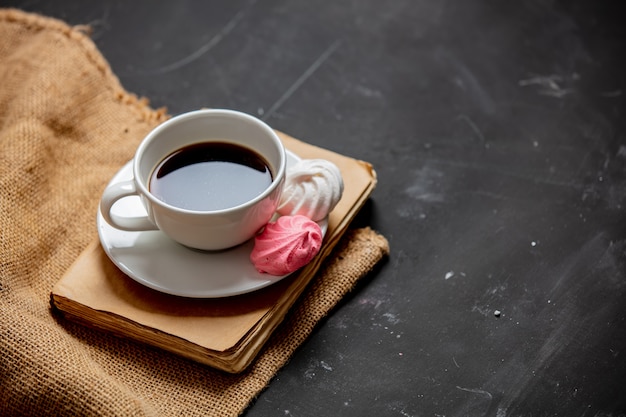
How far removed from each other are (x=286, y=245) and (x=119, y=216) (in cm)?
21

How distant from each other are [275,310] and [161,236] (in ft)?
0.57

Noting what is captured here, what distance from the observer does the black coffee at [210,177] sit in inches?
36.2

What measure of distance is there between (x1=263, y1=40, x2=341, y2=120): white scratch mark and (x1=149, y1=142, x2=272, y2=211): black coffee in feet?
0.91

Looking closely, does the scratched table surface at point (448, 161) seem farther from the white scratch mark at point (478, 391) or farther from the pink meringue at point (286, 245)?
the pink meringue at point (286, 245)

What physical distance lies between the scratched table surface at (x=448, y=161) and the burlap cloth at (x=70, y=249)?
0.04 metres

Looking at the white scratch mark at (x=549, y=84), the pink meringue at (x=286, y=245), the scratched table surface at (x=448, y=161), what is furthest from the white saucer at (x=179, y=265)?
the white scratch mark at (x=549, y=84)

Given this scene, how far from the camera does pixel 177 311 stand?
0.91 m

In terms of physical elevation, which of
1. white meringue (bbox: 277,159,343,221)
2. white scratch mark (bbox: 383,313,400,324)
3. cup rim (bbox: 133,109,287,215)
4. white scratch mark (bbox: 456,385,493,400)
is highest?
cup rim (bbox: 133,109,287,215)

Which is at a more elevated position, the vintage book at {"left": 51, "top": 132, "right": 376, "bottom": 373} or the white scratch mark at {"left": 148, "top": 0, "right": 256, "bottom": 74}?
the white scratch mark at {"left": 148, "top": 0, "right": 256, "bottom": 74}

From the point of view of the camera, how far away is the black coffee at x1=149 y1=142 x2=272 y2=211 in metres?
0.92

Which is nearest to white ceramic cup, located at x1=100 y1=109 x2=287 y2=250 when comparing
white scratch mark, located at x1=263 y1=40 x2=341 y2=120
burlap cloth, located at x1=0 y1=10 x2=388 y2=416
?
burlap cloth, located at x1=0 y1=10 x2=388 y2=416

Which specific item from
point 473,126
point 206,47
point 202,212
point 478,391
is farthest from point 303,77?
point 478,391

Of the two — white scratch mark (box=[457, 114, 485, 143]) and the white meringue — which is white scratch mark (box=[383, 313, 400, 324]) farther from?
white scratch mark (box=[457, 114, 485, 143])

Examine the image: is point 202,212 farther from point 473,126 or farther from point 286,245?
point 473,126
